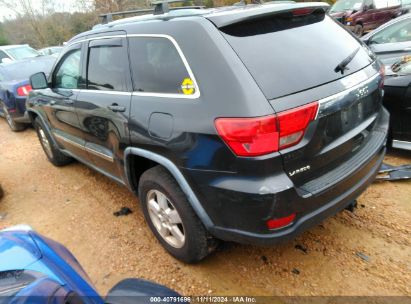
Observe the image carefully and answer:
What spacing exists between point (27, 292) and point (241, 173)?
3.92 ft

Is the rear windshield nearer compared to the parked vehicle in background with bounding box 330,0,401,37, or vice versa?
the rear windshield

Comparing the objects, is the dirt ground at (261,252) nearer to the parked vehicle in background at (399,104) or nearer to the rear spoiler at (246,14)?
the parked vehicle in background at (399,104)

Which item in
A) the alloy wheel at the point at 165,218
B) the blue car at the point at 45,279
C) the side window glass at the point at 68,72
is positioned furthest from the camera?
the side window glass at the point at 68,72

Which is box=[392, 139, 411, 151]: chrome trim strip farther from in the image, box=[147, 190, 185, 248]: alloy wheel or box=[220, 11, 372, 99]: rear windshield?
box=[147, 190, 185, 248]: alloy wheel

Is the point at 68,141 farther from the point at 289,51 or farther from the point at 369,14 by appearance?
the point at 369,14

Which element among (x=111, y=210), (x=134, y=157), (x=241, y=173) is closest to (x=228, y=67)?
(x=241, y=173)

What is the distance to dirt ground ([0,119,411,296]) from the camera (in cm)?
239

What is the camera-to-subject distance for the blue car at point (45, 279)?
1.19m

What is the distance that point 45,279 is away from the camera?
127cm

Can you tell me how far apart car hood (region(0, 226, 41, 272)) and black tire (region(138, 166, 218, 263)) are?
0.99 m

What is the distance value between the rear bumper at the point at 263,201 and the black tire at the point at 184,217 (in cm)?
18

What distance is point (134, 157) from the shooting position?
109 inches

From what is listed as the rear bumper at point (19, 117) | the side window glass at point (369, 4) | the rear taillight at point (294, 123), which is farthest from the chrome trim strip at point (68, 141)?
the side window glass at point (369, 4)

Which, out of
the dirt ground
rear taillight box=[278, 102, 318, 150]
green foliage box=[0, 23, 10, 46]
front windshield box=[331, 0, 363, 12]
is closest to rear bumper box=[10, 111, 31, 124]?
the dirt ground
